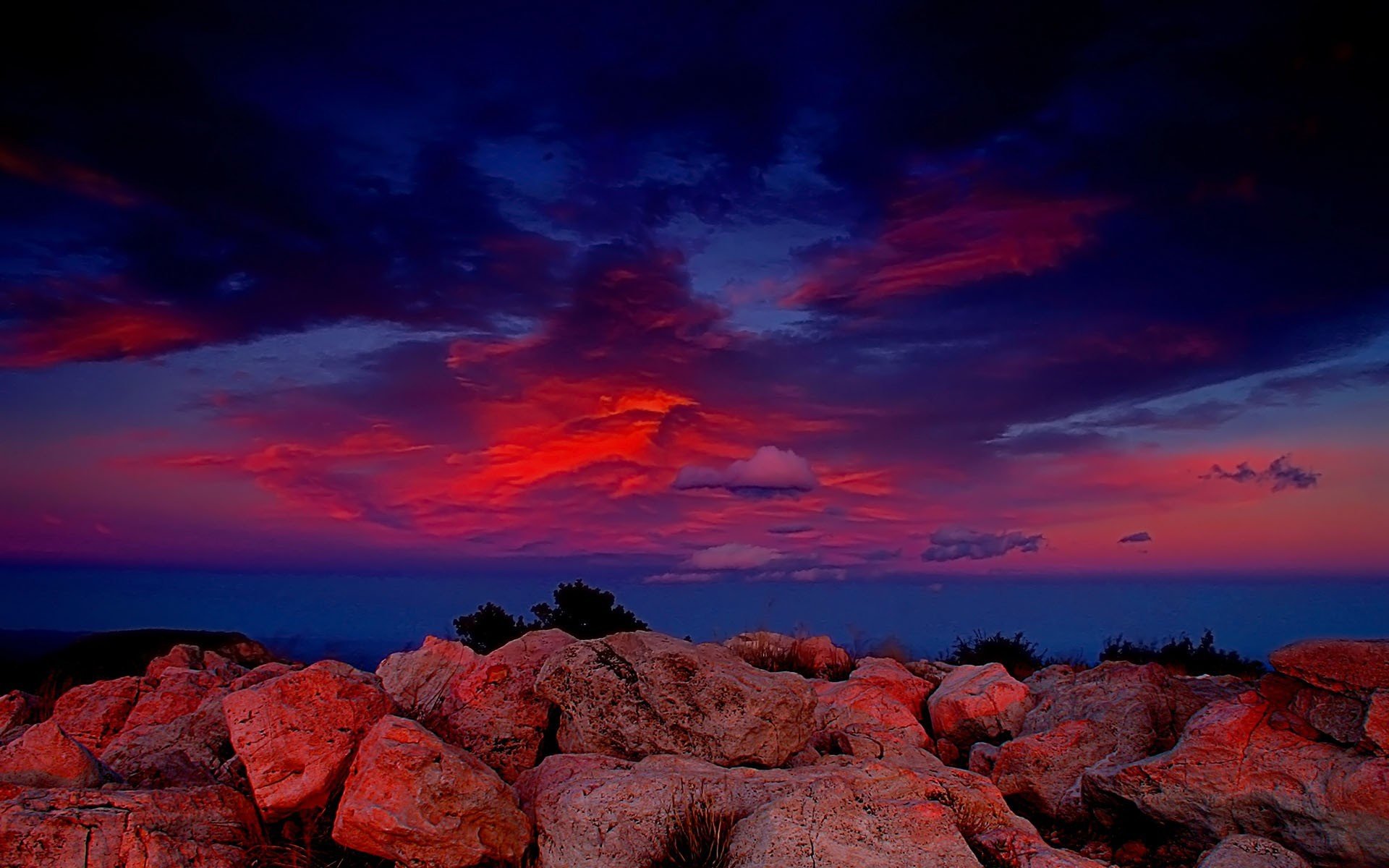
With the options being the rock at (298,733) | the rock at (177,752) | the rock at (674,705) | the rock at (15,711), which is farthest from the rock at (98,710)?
the rock at (674,705)

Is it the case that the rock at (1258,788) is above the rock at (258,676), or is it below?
below

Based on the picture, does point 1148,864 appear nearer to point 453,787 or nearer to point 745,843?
point 745,843

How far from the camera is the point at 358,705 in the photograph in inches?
438

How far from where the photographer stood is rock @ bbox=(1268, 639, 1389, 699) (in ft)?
35.3

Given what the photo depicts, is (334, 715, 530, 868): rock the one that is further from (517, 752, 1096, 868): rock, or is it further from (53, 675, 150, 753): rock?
(53, 675, 150, 753): rock

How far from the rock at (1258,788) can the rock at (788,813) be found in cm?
209

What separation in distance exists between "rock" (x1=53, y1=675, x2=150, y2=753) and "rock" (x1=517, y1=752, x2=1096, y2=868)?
7078 millimetres

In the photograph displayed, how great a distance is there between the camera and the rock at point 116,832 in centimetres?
912

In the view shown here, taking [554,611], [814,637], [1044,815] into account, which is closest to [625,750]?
[1044,815]

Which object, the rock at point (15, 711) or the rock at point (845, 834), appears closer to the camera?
the rock at point (845, 834)

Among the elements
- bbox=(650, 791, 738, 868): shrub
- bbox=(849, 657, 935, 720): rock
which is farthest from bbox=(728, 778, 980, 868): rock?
bbox=(849, 657, 935, 720): rock

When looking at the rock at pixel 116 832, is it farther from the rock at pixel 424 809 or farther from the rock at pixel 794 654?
the rock at pixel 794 654

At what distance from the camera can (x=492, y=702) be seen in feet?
40.9

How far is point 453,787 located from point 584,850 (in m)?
1.33
